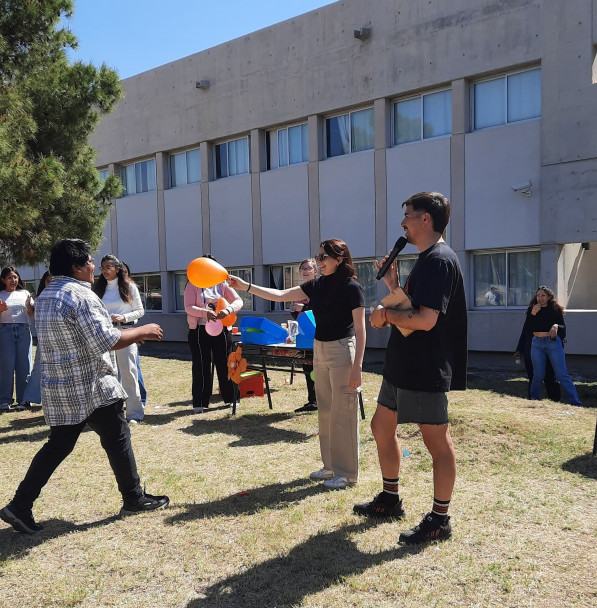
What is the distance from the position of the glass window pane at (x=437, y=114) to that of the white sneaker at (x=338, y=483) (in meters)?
10.7

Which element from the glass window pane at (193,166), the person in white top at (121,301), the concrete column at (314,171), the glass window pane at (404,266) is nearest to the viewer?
the person in white top at (121,301)

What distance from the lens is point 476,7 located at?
12.9 metres

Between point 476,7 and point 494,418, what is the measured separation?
9941 mm

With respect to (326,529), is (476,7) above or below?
above

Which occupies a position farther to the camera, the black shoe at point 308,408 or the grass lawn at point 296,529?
the black shoe at point 308,408

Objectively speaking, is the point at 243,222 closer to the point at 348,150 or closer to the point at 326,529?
the point at 348,150

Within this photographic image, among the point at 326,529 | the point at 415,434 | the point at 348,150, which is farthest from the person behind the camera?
the point at 348,150

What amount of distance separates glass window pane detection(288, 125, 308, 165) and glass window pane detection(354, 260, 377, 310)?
133 inches

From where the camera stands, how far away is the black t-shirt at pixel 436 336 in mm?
3410

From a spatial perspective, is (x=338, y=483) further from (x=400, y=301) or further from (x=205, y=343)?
(x=205, y=343)

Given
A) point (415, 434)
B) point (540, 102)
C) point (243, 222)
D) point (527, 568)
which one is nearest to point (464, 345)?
point (527, 568)

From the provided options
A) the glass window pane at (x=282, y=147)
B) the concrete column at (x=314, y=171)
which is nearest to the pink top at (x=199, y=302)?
the concrete column at (x=314, y=171)

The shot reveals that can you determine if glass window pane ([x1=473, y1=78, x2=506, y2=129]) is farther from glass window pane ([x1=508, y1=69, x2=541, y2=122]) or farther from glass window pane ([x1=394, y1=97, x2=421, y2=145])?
glass window pane ([x1=394, y1=97, x2=421, y2=145])

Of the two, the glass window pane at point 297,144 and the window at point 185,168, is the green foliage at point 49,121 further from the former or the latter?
the window at point 185,168
